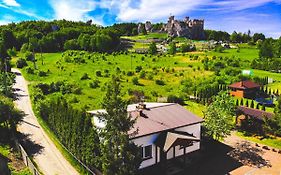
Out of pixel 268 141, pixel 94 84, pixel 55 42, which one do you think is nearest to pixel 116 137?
pixel 268 141

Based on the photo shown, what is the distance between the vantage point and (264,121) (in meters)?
36.2

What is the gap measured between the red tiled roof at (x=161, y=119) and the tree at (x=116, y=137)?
8.09 meters

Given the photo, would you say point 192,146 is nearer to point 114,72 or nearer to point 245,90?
point 245,90

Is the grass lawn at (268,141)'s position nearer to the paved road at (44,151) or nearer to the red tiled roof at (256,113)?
the red tiled roof at (256,113)

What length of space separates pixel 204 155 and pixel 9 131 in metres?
22.0

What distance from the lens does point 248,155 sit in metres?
30.9

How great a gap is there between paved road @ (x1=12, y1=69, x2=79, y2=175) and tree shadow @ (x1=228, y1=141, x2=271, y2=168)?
16.4 m

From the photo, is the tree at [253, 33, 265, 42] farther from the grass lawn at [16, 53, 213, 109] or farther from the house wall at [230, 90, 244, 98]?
the house wall at [230, 90, 244, 98]

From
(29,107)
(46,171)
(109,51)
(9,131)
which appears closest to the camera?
(46,171)

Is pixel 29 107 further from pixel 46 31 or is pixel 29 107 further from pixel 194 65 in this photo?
pixel 46 31

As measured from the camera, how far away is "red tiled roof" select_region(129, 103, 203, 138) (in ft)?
86.5

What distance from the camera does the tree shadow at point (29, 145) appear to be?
30.3m

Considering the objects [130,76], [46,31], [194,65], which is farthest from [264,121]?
[46,31]

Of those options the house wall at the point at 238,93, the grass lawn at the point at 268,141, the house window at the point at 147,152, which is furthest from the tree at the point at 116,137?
the house wall at the point at 238,93
